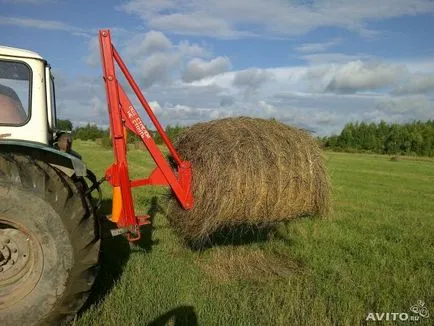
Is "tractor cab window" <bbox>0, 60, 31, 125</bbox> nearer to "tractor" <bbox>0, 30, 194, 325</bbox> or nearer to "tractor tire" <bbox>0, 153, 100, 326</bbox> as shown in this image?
"tractor" <bbox>0, 30, 194, 325</bbox>

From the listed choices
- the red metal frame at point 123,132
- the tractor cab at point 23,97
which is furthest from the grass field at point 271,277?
the tractor cab at point 23,97

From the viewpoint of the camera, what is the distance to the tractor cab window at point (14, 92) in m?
4.50

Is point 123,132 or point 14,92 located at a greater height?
point 14,92

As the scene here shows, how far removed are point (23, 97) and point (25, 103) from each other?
7 centimetres

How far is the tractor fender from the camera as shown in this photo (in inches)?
167

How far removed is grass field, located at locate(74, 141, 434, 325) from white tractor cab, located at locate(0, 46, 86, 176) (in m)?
1.52

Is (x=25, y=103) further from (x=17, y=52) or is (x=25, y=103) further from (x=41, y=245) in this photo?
(x=41, y=245)

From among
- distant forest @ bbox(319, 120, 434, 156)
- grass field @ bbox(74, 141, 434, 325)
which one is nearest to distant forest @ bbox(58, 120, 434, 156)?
distant forest @ bbox(319, 120, 434, 156)

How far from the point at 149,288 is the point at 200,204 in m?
1.07

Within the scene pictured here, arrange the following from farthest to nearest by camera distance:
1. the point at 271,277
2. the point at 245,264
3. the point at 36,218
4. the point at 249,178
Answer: the point at 245,264 < the point at 271,277 < the point at 249,178 < the point at 36,218

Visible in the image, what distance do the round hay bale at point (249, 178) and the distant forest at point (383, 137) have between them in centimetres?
5797

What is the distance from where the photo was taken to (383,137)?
237 feet

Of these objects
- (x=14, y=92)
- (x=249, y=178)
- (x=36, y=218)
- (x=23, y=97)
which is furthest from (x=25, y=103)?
(x=249, y=178)

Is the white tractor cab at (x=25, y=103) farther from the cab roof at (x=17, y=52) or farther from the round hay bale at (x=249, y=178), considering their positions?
the round hay bale at (x=249, y=178)
